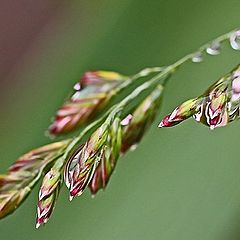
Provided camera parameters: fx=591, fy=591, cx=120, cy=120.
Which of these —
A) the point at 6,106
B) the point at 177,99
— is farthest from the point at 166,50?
the point at 6,106

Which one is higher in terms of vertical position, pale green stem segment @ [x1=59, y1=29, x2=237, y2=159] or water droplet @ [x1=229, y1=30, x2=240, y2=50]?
water droplet @ [x1=229, y1=30, x2=240, y2=50]

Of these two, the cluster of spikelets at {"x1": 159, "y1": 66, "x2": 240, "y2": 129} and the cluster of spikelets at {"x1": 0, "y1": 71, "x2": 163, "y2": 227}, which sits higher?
the cluster of spikelets at {"x1": 159, "y1": 66, "x2": 240, "y2": 129}

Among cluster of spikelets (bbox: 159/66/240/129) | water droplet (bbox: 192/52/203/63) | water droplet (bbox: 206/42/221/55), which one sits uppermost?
water droplet (bbox: 206/42/221/55)

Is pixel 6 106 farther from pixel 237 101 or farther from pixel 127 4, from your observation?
pixel 237 101

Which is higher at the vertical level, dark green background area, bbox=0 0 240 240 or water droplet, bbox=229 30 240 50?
water droplet, bbox=229 30 240 50

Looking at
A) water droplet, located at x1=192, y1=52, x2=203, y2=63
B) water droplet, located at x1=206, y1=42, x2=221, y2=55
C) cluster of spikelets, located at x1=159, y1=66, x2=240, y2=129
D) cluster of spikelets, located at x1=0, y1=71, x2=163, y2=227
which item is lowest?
cluster of spikelets, located at x1=0, y1=71, x2=163, y2=227

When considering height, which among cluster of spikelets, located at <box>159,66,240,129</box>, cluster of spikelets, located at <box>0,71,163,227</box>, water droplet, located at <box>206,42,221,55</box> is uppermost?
water droplet, located at <box>206,42,221,55</box>
